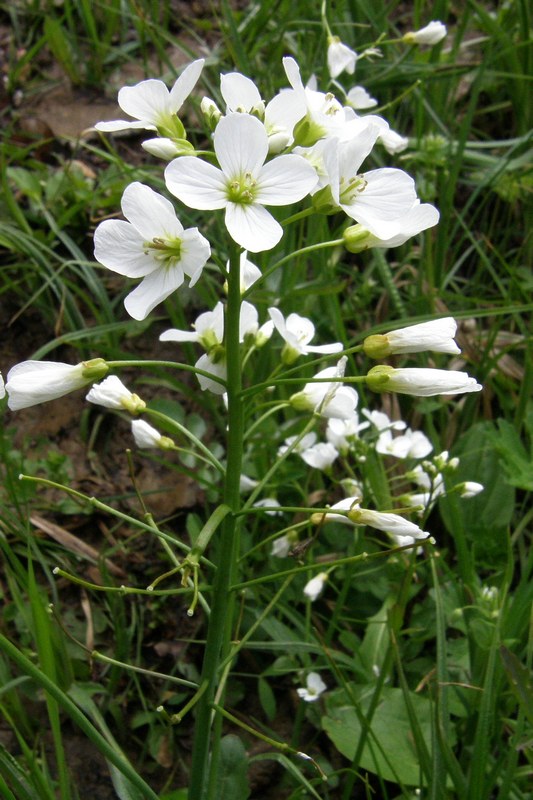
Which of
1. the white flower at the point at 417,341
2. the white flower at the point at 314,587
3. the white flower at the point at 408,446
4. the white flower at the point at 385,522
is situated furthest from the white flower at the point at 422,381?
the white flower at the point at 408,446

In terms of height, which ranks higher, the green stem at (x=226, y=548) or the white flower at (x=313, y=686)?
the green stem at (x=226, y=548)

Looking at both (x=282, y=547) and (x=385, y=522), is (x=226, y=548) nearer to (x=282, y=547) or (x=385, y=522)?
(x=385, y=522)

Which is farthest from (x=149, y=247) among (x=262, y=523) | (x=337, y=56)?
(x=337, y=56)

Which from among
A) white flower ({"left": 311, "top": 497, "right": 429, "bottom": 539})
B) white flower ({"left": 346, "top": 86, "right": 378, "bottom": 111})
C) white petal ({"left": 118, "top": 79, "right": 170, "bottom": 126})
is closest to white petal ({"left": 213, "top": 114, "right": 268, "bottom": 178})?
white petal ({"left": 118, "top": 79, "right": 170, "bottom": 126})

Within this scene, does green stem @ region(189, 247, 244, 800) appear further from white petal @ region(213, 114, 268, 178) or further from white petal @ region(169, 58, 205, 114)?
white petal @ region(169, 58, 205, 114)

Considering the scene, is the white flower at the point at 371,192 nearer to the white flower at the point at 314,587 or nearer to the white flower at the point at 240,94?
the white flower at the point at 240,94

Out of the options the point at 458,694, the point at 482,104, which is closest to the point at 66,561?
the point at 458,694

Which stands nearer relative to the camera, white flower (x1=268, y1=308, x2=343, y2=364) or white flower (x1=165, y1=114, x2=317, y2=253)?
white flower (x1=165, y1=114, x2=317, y2=253)
